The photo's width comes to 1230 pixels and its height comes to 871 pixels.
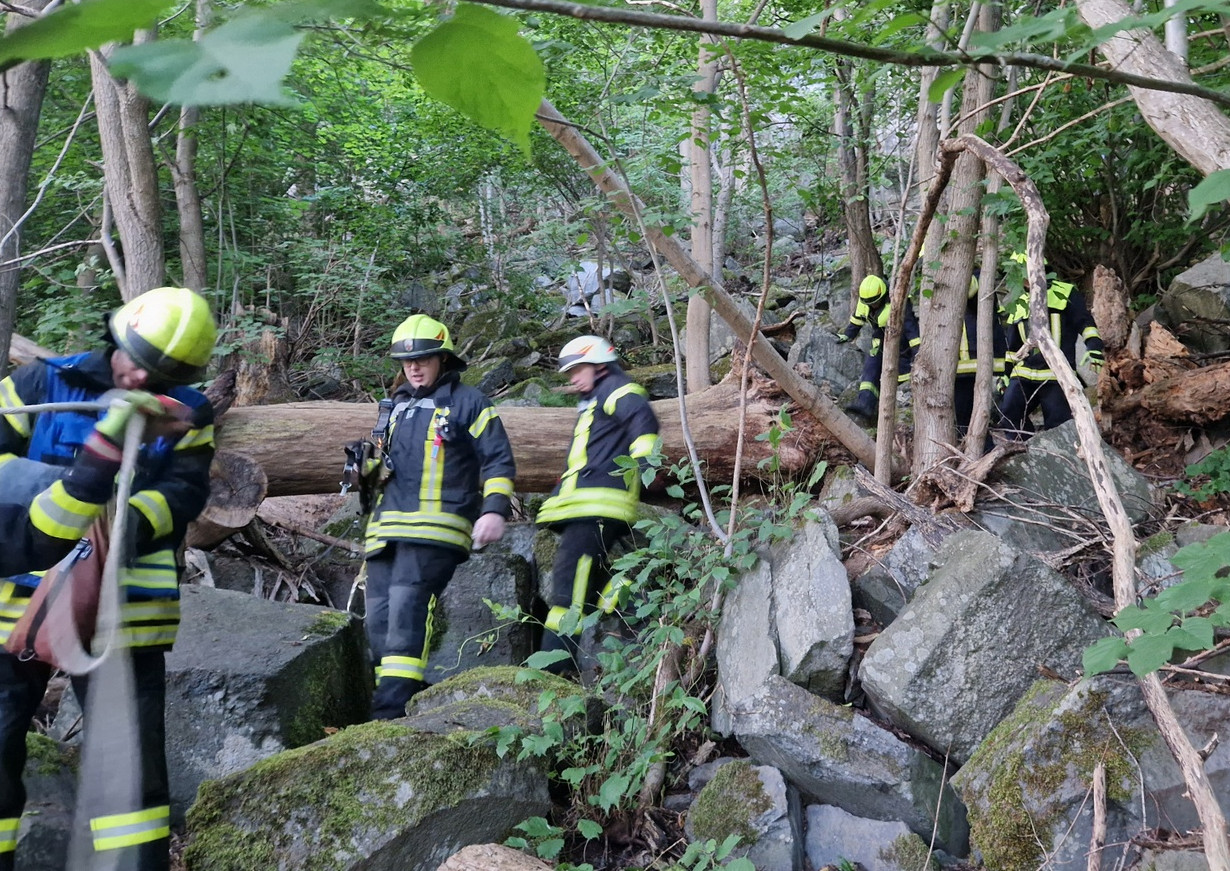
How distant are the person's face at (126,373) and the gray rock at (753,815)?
2.58m

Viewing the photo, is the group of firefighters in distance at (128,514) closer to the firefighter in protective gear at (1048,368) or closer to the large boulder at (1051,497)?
the large boulder at (1051,497)

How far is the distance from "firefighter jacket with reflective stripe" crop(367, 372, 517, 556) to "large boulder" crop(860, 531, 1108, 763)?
2.43 metres

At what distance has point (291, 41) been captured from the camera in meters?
0.51

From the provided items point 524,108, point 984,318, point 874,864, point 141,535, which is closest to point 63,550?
point 141,535

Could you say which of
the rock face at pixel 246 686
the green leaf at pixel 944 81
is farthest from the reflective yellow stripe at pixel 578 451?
the green leaf at pixel 944 81

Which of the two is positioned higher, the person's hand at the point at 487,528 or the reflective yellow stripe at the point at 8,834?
the person's hand at the point at 487,528

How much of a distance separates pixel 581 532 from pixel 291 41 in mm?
5069

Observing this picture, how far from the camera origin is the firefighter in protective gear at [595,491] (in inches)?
215

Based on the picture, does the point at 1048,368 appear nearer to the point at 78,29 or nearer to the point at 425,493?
the point at 425,493

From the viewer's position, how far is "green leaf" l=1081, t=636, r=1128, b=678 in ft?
6.10

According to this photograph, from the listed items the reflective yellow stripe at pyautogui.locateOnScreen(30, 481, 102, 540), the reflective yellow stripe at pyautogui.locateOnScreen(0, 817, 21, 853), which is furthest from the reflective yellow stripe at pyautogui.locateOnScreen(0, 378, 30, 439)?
the reflective yellow stripe at pyautogui.locateOnScreen(0, 817, 21, 853)

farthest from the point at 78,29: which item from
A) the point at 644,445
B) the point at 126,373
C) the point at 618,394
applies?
the point at 618,394

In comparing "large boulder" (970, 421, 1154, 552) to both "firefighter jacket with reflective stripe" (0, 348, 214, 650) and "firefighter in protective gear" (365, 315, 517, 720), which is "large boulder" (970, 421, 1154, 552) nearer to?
"firefighter in protective gear" (365, 315, 517, 720)

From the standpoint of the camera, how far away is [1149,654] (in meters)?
1.73
